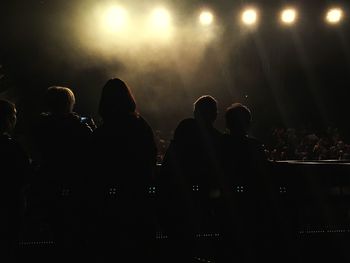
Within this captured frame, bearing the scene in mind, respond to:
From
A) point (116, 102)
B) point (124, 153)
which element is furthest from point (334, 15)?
point (124, 153)

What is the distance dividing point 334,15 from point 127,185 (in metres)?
9.16

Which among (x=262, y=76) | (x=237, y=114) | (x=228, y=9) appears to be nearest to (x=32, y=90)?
(x=228, y=9)

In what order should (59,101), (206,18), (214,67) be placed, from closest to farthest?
1. (59,101)
2. (206,18)
3. (214,67)

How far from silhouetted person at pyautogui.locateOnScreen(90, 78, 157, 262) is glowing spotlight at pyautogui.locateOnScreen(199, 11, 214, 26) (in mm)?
8015

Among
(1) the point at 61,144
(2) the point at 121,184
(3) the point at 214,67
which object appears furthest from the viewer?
(3) the point at 214,67

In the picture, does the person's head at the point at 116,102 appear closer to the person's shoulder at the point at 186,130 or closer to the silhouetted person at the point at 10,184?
the person's shoulder at the point at 186,130

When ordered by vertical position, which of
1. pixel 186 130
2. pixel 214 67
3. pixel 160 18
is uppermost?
pixel 160 18

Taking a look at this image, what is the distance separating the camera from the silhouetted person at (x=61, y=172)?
250 cm

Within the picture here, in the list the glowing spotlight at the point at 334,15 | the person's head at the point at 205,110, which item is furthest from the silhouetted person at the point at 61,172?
the glowing spotlight at the point at 334,15

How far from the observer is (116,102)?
250cm

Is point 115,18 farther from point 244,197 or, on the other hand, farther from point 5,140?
point 244,197

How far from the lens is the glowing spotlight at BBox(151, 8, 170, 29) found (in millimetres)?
9875

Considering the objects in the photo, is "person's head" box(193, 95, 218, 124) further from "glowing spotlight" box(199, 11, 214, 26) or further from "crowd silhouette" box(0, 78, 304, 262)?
"glowing spotlight" box(199, 11, 214, 26)

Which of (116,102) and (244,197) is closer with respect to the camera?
(116,102)
